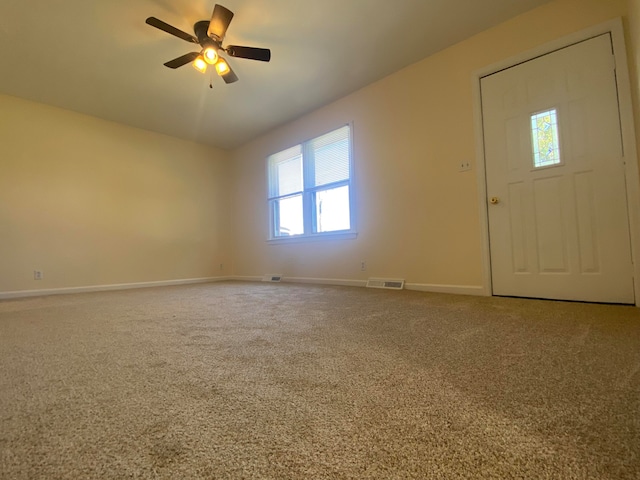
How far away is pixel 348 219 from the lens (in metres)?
3.94

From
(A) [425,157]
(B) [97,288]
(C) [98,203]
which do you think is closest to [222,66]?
(A) [425,157]

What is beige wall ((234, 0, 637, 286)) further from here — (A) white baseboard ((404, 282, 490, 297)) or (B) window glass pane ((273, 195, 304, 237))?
(B) window glass pane ((273, 195, 304, 237))

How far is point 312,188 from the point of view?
4.38m

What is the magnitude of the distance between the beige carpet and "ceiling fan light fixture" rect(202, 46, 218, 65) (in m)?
2.43

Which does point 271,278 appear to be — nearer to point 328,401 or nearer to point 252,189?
point 252,189

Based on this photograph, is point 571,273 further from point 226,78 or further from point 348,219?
point 226,78

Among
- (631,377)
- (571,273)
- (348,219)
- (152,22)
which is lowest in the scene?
(631,377)

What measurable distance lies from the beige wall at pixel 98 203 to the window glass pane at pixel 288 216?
1.39m

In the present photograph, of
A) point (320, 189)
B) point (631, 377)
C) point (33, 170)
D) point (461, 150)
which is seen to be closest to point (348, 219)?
point (320, 189)

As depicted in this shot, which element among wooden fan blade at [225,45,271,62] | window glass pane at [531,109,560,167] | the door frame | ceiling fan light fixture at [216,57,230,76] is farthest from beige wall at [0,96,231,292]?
the door frame

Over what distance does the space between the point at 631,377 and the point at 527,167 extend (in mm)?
2133

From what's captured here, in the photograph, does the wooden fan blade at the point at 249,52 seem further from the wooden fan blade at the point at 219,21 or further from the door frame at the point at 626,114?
the door frame at the point at 626,114

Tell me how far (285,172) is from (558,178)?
3624 mm

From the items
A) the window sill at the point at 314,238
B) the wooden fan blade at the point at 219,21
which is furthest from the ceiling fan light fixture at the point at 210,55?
the window sill at the point at 314,238
